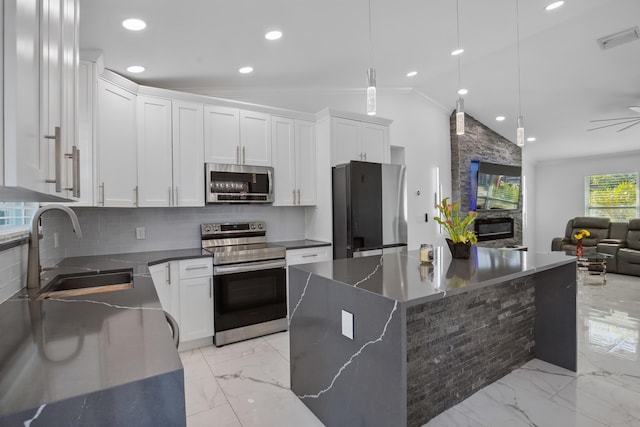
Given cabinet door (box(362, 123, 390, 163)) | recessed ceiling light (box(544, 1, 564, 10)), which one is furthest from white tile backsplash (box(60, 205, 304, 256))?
recessed ceiling light (box(544, 1, 564, 10))

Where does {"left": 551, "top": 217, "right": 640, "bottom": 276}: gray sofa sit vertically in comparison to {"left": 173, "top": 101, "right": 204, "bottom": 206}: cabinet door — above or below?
below

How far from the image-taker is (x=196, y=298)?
10.2ft

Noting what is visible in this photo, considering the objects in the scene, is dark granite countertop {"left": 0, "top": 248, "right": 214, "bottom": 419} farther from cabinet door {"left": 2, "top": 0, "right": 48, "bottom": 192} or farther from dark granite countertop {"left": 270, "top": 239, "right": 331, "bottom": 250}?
dark granite countertop {"left": 270, "top": 239, "right": 331, "bottom": 250}

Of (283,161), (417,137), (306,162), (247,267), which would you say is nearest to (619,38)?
(417,137)

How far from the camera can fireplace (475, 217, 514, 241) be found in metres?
6.48

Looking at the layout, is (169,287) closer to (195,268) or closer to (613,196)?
(195,268)

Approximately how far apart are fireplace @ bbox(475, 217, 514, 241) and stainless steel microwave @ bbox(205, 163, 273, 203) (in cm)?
456

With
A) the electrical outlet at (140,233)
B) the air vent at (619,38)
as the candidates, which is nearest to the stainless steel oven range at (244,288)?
the electrical outlet at (140,233)

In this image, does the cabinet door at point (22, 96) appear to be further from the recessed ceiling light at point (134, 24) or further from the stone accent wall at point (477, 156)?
the stone accent wall at point (477, 156)

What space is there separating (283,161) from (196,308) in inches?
71.2

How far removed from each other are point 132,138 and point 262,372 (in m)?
2.31

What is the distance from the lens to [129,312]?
128cm

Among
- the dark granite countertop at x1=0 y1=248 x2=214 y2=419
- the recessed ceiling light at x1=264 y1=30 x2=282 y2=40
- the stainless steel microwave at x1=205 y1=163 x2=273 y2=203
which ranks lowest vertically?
the dark granite countertop at x1=0 y1=248 x2=214 y2=419

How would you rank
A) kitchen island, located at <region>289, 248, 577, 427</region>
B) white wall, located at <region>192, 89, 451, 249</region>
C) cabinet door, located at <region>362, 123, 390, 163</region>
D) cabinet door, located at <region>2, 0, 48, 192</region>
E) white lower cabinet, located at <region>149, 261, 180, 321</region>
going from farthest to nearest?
white wall, located at <region>192, 89, 451, 249</region>
cabinet door, located at <region>362, 123, 390, 163</region>
white lower cabinet, located at <region>149, 261, 180, 321</region>
kitchen island, located at <region>289, 248, 577, 427</region>
cabinet door, located at <region>2, 0, 48, 192</region>
